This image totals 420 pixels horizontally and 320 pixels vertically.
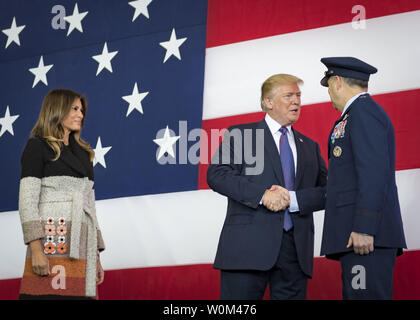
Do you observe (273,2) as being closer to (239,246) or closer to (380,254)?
(239,246)

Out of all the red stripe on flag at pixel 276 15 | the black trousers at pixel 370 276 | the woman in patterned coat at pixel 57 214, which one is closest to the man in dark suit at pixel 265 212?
the black trousers at pixel 370 276

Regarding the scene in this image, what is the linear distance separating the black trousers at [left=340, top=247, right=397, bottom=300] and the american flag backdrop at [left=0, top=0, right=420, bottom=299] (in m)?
0.91

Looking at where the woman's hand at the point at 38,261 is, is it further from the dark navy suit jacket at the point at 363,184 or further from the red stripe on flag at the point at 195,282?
the red stripe on flag at the point at 195,282

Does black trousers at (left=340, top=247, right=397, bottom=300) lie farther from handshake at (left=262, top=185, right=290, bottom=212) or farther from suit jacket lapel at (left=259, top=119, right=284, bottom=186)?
suit jacket lapel at (left=259, top=119, right=284, bottom=186)

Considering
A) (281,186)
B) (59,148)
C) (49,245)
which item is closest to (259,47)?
(281,186)

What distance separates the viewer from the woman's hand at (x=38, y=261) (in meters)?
2.26

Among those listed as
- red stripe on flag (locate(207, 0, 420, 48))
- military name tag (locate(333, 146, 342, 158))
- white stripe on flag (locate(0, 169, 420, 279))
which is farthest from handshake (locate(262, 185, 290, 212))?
red stripe on flag (locate(207, 0, 420, 48))

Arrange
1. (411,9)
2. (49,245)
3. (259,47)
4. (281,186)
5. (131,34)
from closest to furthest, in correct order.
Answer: (49,245) < (281,186) < (411,9) < (259,47) < (131,34)

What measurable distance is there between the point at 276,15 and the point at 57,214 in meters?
1.81

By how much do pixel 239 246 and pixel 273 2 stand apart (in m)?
1.65

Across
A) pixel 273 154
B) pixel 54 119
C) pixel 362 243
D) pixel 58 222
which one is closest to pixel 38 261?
pixel 58 222

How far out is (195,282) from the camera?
338cm
